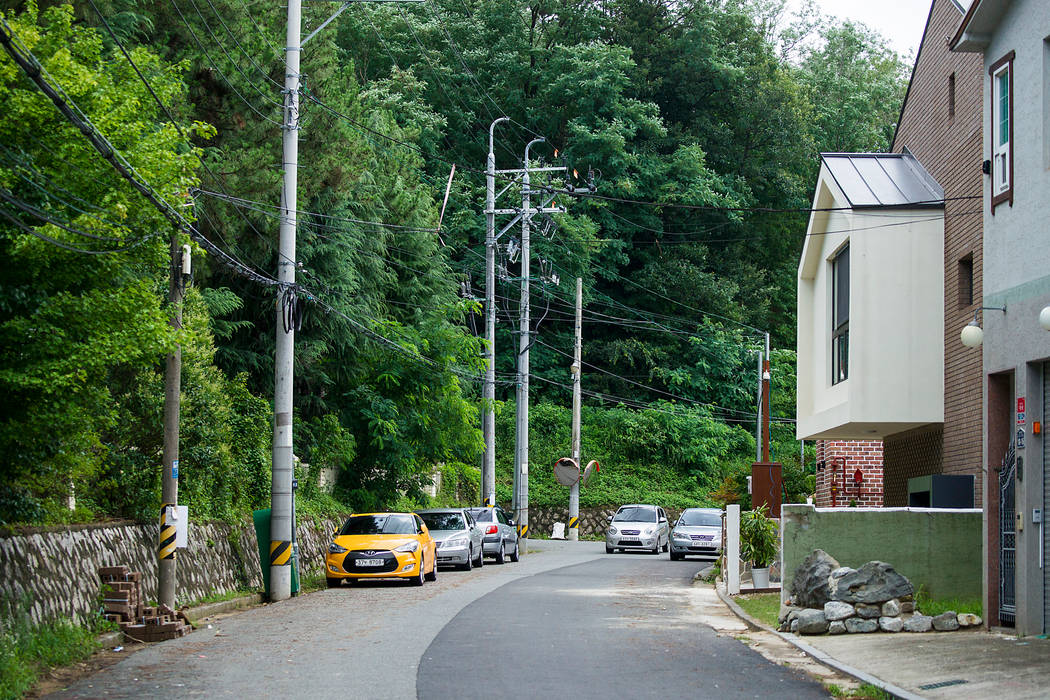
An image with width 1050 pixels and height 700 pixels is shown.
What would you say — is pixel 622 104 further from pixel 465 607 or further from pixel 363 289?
pixel 465 607

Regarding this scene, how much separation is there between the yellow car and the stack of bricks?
8068 mm

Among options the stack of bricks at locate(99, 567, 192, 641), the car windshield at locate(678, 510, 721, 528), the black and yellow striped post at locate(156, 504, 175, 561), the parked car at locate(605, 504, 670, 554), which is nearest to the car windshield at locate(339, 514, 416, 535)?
the black and yellow striped post at locate(156, 504, 175, 561)

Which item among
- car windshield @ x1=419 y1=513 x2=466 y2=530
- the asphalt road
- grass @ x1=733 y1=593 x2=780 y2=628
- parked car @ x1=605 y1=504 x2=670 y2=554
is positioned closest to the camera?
the asphalt road

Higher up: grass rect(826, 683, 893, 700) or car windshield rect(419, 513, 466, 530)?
car windshield rect(419, 513, 466, 530)

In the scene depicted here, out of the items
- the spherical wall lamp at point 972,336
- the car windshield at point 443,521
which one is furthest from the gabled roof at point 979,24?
the car windshield at point 443,521

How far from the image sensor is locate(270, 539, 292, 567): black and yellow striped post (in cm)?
2181

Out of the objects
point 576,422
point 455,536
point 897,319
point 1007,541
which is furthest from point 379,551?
point 576,422

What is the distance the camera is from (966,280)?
20.3 m

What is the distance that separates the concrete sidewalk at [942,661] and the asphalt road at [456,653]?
758mm

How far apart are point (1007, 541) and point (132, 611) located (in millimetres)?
11069

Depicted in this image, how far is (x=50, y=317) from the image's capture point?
13312 mm

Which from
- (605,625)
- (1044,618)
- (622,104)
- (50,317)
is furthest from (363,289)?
(622,104)

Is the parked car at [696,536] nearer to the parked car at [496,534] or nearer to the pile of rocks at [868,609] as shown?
the parked car at [496,534]

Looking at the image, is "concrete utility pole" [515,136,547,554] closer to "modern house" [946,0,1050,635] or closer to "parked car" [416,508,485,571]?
"parked car" [416,508,485,571]
